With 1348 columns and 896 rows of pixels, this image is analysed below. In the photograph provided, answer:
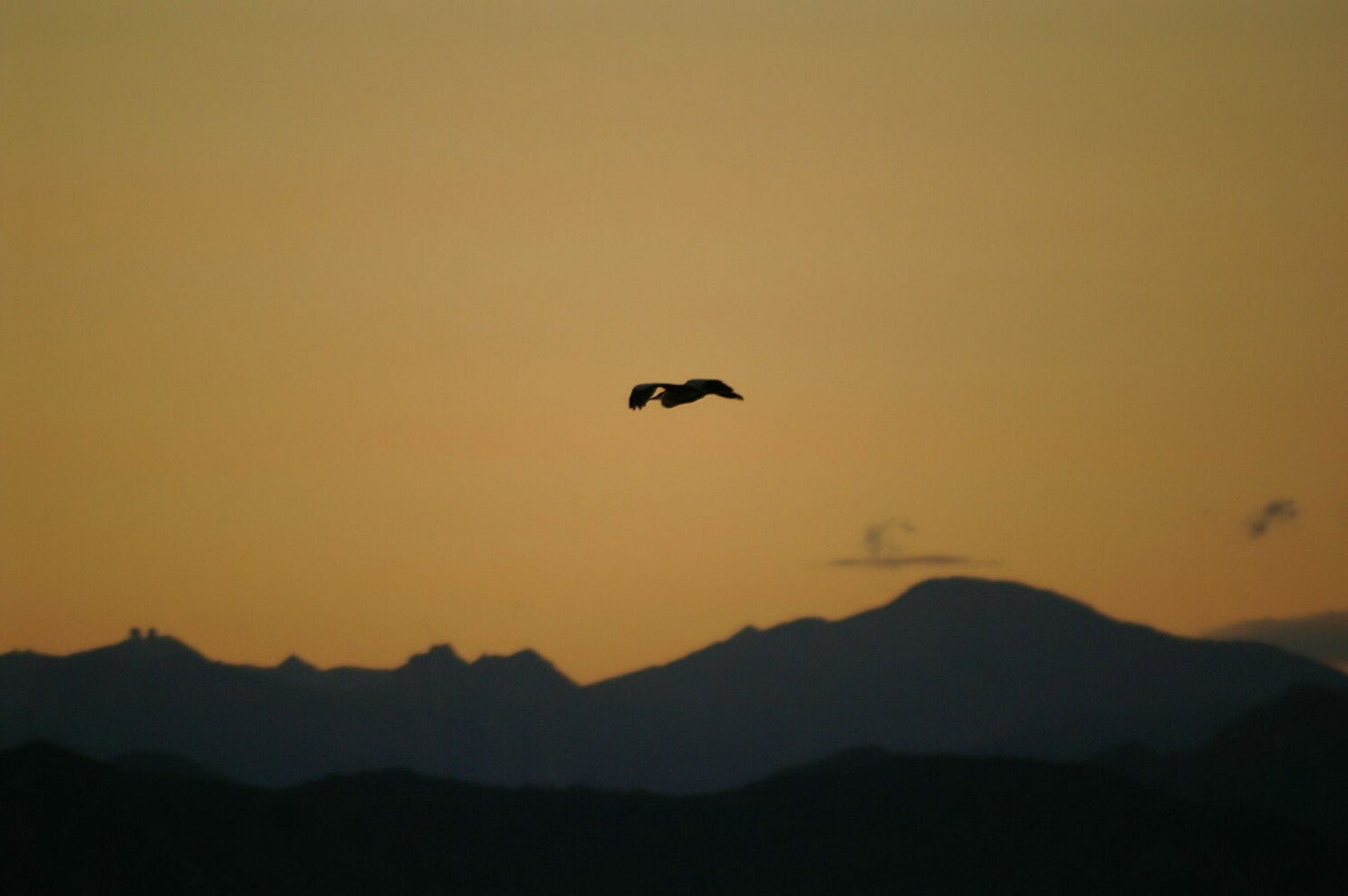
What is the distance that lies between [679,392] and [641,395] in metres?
1.37

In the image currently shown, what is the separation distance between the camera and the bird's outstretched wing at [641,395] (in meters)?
63.4

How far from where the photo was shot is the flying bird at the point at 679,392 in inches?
2437

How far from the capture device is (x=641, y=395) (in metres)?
63.6

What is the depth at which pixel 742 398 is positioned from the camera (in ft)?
202

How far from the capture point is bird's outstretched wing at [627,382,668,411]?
208 feet

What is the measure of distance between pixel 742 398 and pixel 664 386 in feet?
9.65

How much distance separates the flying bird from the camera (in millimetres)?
61906

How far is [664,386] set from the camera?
63.2m

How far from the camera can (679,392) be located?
6291 centimetres
